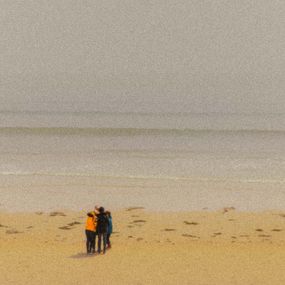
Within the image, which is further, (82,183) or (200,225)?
(82,183)

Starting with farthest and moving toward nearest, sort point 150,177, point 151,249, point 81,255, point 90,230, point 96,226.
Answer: point 150,177, point 151,249, point 81,255, point 96,226, point 90,230

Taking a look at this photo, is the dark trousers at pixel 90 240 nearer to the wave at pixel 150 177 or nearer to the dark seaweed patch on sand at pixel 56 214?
the dark seaweed patch on sand at pixel 56 214

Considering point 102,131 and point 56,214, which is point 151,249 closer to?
point 56,214

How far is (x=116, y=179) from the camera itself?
26531mm

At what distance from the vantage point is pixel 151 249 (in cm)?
1450

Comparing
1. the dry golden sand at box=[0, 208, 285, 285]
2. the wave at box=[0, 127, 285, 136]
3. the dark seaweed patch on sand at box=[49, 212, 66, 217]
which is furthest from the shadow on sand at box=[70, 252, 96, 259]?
the wave at box=[0, 127, 285, 136]

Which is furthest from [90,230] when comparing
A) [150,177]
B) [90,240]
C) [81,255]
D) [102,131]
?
[102,131]

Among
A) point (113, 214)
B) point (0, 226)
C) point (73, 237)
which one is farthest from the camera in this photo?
point (113, 214)

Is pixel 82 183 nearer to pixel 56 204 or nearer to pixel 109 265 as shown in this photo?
pixel 56 204

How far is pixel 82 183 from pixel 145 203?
5185 mm

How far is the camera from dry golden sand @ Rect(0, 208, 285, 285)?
12164mm

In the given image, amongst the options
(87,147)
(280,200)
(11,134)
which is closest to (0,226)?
(280,200)

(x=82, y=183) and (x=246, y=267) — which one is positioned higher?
(x=82, y=183)

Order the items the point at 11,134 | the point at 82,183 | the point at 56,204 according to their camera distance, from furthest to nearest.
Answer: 1. the point at 11,134
2. the point at 82,183
3. the point at 56,204
